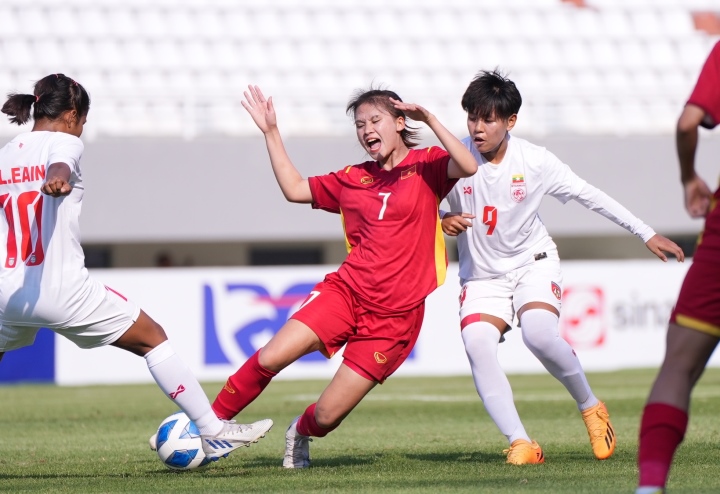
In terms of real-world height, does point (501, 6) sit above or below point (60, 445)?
above

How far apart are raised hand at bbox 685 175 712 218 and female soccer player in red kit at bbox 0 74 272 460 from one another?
8.78 ft

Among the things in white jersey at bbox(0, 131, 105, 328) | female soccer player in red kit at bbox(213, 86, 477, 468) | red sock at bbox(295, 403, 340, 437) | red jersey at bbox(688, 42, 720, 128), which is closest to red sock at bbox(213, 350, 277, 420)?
female soccer player in red kit at bbox(213, 86, 477, 468)

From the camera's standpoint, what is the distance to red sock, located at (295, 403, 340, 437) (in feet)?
20.0

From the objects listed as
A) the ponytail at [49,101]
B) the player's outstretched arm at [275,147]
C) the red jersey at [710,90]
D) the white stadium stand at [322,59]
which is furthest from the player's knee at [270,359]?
the white stadium stand at [322,59]

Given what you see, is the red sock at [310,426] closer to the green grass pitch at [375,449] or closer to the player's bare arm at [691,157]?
the green grass pitch at [375,449]

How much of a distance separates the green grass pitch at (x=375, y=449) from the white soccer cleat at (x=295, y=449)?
0.40ft

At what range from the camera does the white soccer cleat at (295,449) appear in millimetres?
6281

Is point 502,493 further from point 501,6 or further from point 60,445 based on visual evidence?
point 501,6

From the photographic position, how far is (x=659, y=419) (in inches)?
154

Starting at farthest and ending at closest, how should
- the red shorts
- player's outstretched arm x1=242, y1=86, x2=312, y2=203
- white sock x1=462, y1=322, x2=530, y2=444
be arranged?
white sock x1=462, y1=322, x2=530, y2=444 → player's outstretched arm x1=242, y1=86, x2=312, y2=203 → the red shorts

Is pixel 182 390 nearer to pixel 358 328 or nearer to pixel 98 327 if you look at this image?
pixel 98 327

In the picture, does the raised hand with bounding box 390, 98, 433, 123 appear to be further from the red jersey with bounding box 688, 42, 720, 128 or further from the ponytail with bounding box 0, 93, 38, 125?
the red jersey with bounding box 688, 42, 720, 128

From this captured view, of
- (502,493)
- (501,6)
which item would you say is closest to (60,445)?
(502,493)

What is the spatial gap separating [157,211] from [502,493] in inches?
601
